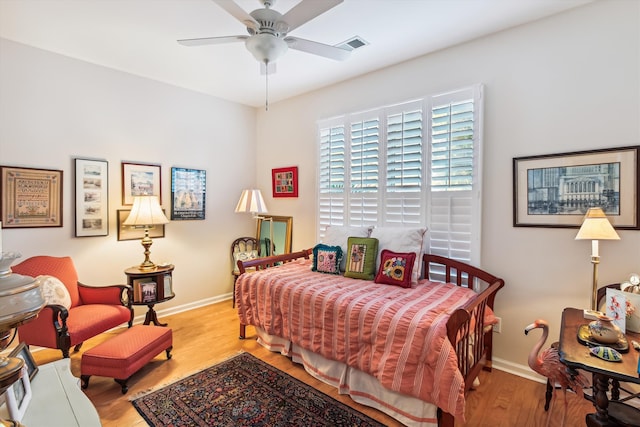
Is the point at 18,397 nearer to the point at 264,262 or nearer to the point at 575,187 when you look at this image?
the point at 264,262

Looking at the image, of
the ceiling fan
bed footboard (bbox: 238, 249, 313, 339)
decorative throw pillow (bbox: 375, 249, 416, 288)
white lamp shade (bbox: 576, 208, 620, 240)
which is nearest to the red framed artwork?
bed footboard (bbox: 238, 249, 313, 339)

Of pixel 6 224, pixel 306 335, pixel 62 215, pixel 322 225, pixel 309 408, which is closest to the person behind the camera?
pixel 309 408

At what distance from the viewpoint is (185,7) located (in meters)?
2.26

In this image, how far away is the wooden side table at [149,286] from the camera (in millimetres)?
3148

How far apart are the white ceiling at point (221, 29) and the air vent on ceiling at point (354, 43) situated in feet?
0.14

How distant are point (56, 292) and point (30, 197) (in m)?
0.97

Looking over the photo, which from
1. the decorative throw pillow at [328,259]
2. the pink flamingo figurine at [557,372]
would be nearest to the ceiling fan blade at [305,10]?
the decorative throw pillow at [328,259]

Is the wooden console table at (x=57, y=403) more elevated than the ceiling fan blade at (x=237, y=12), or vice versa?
the ceiling fan blade at (x=237, y=12)

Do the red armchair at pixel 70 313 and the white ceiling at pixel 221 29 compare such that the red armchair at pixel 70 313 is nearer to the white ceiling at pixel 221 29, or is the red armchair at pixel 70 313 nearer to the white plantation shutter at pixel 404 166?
the white ceiling at pixel 221 29

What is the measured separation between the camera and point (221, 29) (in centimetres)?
255

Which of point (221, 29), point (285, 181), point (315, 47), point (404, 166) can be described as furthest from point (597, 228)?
point (285, 181)

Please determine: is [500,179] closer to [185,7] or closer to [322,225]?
[322,225]

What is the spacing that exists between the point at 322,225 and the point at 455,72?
2.11 m

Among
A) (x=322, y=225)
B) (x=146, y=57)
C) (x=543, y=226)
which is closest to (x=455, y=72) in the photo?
(x=543, y=226)
